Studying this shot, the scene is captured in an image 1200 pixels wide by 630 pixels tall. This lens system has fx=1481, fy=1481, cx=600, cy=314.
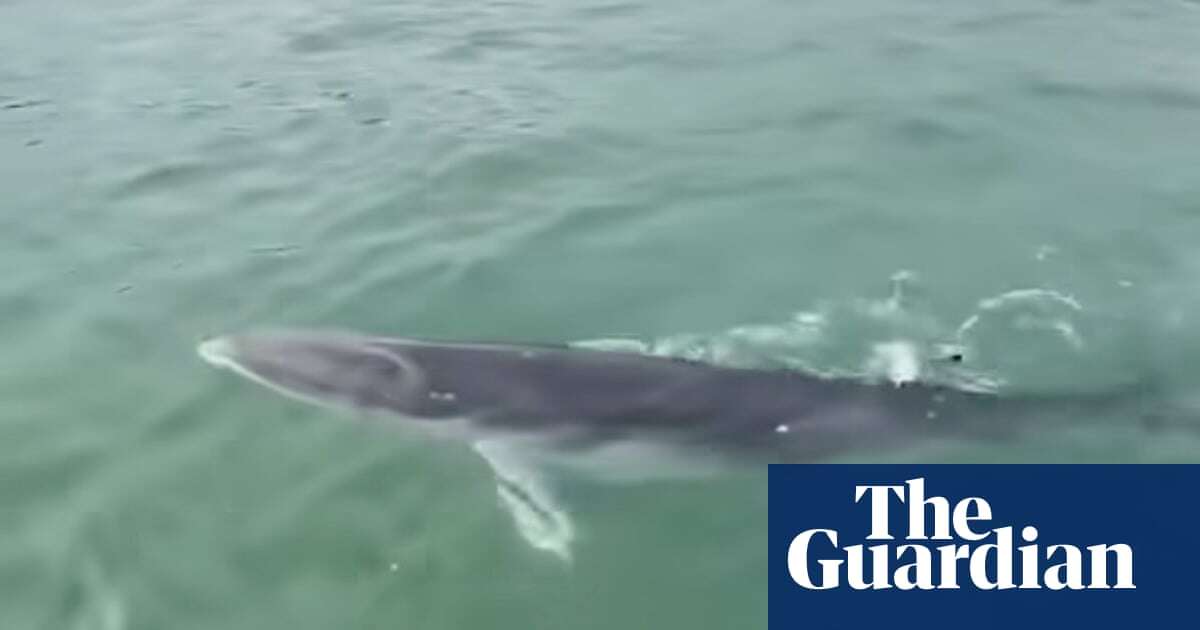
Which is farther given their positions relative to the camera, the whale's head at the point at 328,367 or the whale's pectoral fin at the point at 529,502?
the whale's head at the point at 328,367

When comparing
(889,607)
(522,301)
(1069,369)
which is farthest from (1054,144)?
(889,607)

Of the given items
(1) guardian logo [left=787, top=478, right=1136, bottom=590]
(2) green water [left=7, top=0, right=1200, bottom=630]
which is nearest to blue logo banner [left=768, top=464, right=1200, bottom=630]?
(1) guardian logo [left=787, top=478, right=1136, bottom=590]

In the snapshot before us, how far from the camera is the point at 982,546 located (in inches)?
392

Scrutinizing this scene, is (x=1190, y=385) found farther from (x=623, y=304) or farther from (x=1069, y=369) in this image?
(x=623, y=304)

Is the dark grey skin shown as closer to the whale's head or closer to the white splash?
the whale's head

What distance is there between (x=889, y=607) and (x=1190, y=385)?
386cm

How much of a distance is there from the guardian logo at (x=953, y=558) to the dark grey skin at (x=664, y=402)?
84 cm

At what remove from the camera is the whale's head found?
11516mm

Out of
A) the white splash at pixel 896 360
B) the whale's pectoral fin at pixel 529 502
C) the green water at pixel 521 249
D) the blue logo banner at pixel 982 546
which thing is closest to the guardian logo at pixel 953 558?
the blue logo banner at pixel 982 546

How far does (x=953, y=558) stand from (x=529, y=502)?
3.03 metres

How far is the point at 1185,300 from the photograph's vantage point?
13305 mm

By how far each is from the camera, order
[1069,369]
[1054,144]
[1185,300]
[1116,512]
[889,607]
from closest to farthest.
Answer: [889,607], [1116,512], [1069,369], [1185,300], [1054,144]

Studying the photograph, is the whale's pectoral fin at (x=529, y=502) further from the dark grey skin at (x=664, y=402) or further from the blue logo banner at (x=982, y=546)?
the blue logo banner at (x=982, y=546)

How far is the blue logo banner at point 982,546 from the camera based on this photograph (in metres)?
9.48
